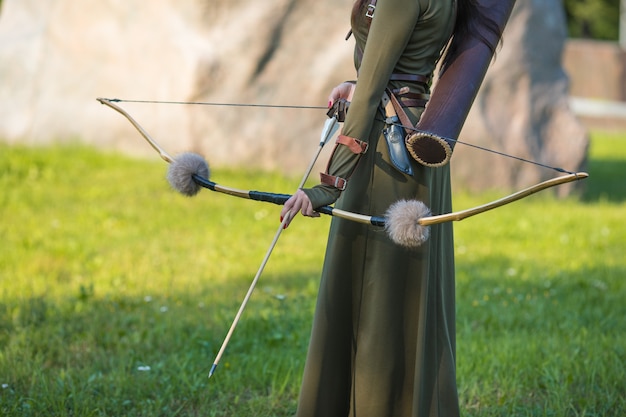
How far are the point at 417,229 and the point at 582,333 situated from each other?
9.26 feet

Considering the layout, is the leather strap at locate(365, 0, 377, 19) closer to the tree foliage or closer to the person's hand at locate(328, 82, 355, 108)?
the person's hand at locate(328, 82, 355, 108)

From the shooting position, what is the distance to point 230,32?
9.83 m

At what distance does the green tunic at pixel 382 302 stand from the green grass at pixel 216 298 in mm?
876

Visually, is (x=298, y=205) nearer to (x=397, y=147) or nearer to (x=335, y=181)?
(x=335, y=181)

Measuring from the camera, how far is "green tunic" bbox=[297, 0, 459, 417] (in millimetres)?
3354

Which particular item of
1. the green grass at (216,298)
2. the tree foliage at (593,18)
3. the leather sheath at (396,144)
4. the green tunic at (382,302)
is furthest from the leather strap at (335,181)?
the tree foliage at (593,18)

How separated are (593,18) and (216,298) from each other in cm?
3396

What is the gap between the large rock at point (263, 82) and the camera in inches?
388

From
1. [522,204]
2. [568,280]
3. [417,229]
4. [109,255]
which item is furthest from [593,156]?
[417,229]

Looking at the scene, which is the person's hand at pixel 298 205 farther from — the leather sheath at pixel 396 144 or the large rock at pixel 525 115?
the large rock at pixel 525 115

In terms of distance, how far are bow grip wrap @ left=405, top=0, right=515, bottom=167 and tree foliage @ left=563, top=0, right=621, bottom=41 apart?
113 feet

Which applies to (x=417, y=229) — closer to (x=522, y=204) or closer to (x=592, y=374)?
(x=592, y=374)

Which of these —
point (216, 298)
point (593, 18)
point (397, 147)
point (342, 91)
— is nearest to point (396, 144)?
point (397, 147)

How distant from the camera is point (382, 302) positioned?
3396 mm
